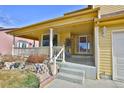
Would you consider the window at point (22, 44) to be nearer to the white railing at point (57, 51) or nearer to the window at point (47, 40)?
the window at point (47, 40)

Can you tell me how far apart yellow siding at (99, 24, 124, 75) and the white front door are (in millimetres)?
206

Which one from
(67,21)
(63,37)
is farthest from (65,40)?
(67,21)

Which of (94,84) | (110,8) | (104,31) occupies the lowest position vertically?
(94,84)

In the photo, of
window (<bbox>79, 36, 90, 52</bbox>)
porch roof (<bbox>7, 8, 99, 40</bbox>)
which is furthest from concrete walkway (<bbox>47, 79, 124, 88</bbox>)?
window (<bbox>79, 36, 90, 52</bbox>)

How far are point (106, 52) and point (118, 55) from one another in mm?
620

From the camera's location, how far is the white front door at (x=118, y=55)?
7793 millimetres

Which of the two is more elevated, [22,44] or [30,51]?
[22,44]

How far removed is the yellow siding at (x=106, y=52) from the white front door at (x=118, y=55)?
206mm

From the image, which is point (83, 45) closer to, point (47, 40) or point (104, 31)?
point (47, 40)

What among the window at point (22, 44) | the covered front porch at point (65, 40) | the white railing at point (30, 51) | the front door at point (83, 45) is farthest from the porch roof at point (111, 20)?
the window at point (22, 44)

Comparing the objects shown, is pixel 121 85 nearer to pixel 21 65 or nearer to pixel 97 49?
pixel 97 49

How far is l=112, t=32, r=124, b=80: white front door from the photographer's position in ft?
25.6

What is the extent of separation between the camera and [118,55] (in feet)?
25.9

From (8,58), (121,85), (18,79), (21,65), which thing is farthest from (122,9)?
(8,58)
